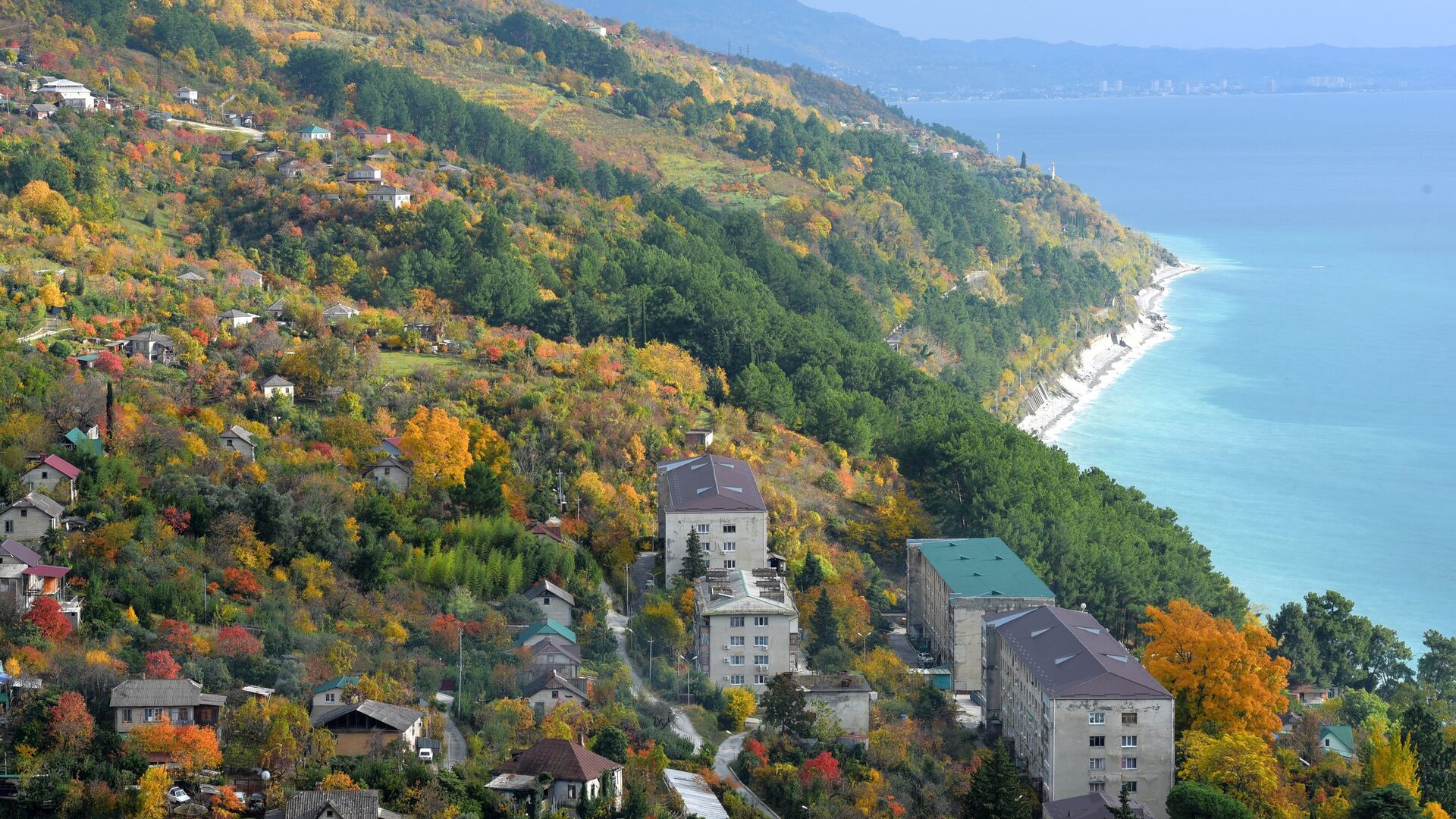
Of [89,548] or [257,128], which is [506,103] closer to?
[257,128]

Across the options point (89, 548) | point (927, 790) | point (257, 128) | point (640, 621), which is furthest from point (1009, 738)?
point (257, 128)

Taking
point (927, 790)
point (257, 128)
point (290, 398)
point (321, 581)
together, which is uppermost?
point (257, 128)

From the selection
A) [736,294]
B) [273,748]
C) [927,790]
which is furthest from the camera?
[736,294]

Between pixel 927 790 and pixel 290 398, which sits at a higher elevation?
pixel 290 398

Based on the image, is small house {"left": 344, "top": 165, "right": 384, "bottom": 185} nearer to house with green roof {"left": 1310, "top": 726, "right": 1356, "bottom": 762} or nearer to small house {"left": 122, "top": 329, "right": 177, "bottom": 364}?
small house {"left": 122, "top": 329, "right": 177, "bottom": 364}

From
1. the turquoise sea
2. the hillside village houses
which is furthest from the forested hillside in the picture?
the turquoise sea

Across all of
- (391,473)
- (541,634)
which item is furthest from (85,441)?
(541,634)
